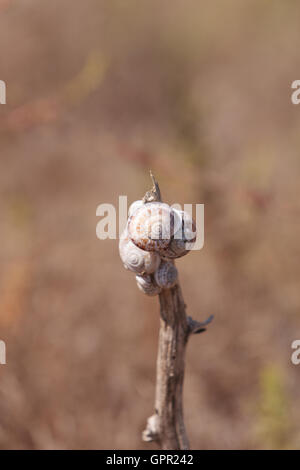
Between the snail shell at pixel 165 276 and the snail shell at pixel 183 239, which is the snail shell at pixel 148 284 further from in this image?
the snail shell at pixel 183 239

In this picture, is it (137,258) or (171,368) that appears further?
(171,368)

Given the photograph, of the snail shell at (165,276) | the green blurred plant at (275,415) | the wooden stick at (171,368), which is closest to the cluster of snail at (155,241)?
the snail shell at (165,276)

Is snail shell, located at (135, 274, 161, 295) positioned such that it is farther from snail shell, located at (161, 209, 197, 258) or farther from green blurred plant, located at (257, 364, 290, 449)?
green blurred plant, located at (257, 364, 290, 449)

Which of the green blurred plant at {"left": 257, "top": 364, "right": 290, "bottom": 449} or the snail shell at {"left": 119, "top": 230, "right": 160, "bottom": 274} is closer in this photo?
the snail shell at {"left": 119, "top": 230, "right": 160, "bottom": 274}

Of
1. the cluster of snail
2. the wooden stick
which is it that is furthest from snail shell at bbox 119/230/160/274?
the wooden stick

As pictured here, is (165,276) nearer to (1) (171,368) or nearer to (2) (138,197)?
(1) (171,368)

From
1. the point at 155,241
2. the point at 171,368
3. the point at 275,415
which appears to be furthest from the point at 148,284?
the point at 275,415
